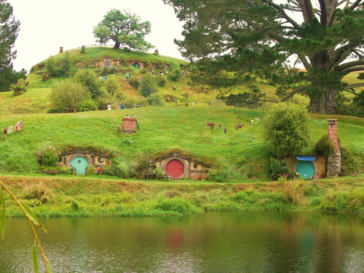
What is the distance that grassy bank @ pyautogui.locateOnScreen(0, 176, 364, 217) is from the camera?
29.3 metres

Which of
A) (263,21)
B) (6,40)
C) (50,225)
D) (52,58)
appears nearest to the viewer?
(50,225)

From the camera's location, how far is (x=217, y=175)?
122 feet

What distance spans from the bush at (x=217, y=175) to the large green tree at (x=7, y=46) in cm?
4705

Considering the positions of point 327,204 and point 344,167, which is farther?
point 344,167

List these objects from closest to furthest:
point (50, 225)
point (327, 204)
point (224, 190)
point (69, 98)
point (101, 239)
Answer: point (101, 239)
point (50, 225)
point (327, 204)
point (224, 190)
point (69, 98)

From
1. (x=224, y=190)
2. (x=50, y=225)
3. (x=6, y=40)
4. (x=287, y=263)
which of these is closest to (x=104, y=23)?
(x=6, y=40)

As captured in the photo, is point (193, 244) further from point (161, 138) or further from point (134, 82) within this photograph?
point (134, 82)

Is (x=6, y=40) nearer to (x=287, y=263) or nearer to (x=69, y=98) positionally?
(x=69, y=98)

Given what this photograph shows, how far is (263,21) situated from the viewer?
136 feet

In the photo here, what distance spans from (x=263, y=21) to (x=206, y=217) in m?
23.1

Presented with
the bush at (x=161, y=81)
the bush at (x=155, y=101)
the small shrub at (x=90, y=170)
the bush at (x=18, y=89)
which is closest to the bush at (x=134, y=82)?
the bush at (x=161, y=81)

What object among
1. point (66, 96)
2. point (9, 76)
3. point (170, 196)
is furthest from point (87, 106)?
point (170, 196)

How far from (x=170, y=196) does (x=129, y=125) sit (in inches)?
555

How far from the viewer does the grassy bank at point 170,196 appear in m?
29.3
